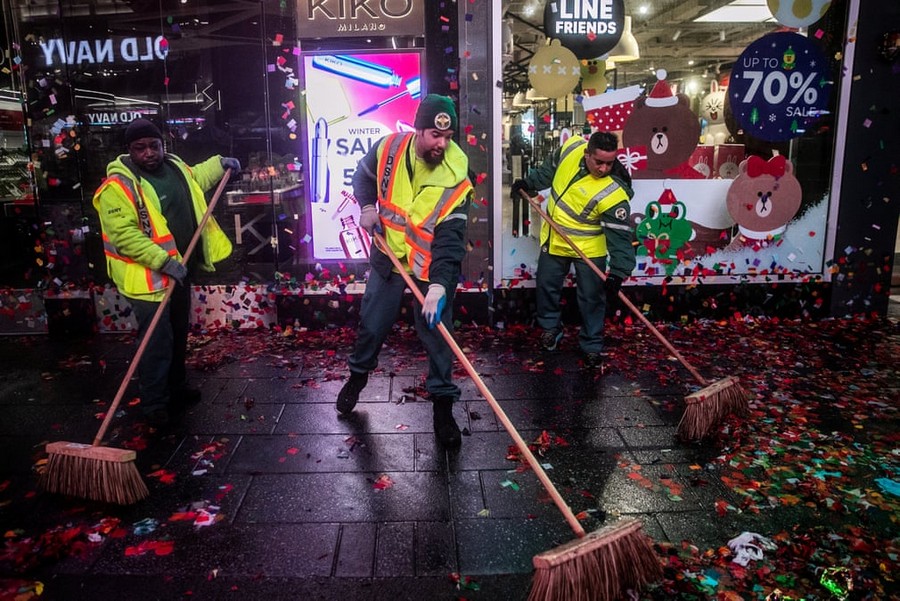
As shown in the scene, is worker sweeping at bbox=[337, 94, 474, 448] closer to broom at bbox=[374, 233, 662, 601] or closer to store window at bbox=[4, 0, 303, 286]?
broom at bbox=[374, 233, 662, 601]

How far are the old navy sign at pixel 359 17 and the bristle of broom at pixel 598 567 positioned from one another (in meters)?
5.16

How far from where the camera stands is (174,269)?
443 centimetres

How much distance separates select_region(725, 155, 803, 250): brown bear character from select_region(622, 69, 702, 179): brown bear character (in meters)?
0.57

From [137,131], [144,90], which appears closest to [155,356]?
[137,131]

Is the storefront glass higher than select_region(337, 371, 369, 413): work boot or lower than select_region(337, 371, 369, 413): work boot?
higher

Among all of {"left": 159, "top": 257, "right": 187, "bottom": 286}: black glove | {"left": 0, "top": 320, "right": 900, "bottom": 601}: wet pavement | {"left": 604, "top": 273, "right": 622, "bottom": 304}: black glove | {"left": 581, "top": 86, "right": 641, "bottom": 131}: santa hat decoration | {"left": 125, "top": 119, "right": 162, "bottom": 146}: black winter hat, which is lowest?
{"left": 0, "top": 320, "right": 900, "bottom": 601}: wet pavement

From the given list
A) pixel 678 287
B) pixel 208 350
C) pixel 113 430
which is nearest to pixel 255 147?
pixel 208 350

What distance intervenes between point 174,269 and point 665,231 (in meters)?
4.93

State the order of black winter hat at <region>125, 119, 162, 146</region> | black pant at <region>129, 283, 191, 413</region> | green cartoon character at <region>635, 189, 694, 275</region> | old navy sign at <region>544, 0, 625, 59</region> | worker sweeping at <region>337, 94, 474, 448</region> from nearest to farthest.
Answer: worker sweeping at <region>337, 94, 474, 448</region>
black winter hat at <region>125, 119, 162, 146</region>
black pant at <region>129, 283, 191, 413</region>
old navy sign at <region>544, 0, 625, 59</region>
green cartoon character at <region>635, 189, 694, 275</region>

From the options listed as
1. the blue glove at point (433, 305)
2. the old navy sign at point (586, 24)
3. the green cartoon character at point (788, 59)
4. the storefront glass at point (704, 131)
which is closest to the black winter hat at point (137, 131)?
the blue glove at point (433, 305)

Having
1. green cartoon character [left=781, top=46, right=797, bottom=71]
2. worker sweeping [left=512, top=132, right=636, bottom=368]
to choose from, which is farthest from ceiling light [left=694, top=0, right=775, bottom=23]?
worker sweeping [left=512, top=132, right=636, bottom=368]

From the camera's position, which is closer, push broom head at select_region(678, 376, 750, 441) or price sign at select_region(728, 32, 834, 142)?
push broom head at select_region(678, 376, 750, 441)

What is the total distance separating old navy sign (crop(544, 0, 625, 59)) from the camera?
663 centimetres

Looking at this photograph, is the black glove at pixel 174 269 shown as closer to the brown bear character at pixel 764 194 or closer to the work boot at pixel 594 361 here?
the work boot at pixel 594 361
